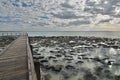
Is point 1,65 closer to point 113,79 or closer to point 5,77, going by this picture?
point 5,77

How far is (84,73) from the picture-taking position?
2289 centimetres

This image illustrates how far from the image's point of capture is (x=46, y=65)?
87.3 ft

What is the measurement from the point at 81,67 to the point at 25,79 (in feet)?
67.6

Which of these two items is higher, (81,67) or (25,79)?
(25,79)

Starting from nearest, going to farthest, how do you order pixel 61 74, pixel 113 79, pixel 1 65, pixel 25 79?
pixel 25 79
pixel 1 65
pixel 113 79
pixel 61 74

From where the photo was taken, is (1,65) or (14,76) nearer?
(14,76)

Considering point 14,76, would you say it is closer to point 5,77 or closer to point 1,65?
point 5,77

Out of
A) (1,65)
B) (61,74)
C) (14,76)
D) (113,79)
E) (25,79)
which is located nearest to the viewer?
(25,79)

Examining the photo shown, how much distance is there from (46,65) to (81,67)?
16.4 feet

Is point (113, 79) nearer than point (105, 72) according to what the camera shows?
Yes

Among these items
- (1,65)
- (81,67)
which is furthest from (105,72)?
(1,65)

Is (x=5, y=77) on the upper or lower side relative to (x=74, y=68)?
upper

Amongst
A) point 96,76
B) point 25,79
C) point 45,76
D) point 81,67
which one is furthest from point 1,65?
point 81,67

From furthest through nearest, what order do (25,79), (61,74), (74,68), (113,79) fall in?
(74,68) → (61,74) → (113,79) → (25,79)
